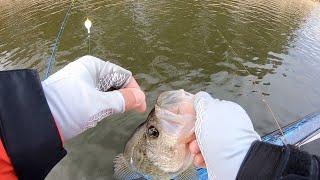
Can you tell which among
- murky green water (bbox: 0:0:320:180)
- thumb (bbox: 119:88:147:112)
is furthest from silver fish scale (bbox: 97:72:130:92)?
murky green water (bbox: 0:0:320:180)

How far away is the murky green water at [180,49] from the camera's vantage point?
6.82 m

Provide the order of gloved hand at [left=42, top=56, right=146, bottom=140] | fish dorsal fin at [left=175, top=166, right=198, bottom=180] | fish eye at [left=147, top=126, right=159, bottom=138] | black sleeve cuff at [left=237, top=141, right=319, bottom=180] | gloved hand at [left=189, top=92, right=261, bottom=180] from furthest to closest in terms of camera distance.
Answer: fish dorsal fin at [left=175, top=166, right=198, bottom=180] < fish eye at [left=147, top=126, right=159, bottom=138] < gloved hand at [left=42, top=56, right=146, bottom=140] < gloved hand at [left=189, top=92, right=261, bottom=180] < black sleeve cuff at [left=237, top=141, right=319, bottom=180]

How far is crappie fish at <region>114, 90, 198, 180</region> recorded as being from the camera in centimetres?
184

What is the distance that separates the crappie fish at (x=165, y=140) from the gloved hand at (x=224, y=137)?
1.47ft

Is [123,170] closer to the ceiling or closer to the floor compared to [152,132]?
closer to the floor

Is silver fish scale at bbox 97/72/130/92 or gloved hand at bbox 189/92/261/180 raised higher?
gloved hand at bbox 189/92/261/180

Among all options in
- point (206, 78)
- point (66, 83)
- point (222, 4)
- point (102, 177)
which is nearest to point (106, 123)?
point (102, 177)

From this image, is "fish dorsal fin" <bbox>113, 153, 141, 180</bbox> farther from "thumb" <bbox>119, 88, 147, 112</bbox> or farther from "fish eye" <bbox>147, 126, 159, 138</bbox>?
"thumb" <bbox>119, 88, 147, 112</bbox>

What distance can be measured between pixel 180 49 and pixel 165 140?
899 centimetres

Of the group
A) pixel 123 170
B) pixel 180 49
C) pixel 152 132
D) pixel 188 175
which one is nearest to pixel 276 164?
pixel 152 132

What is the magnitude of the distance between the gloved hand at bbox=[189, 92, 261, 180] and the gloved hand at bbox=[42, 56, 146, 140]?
42 centimetres

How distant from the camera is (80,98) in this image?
136 centimetres

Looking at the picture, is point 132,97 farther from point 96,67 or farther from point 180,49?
point 180,49

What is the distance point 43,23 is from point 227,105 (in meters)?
13.7
